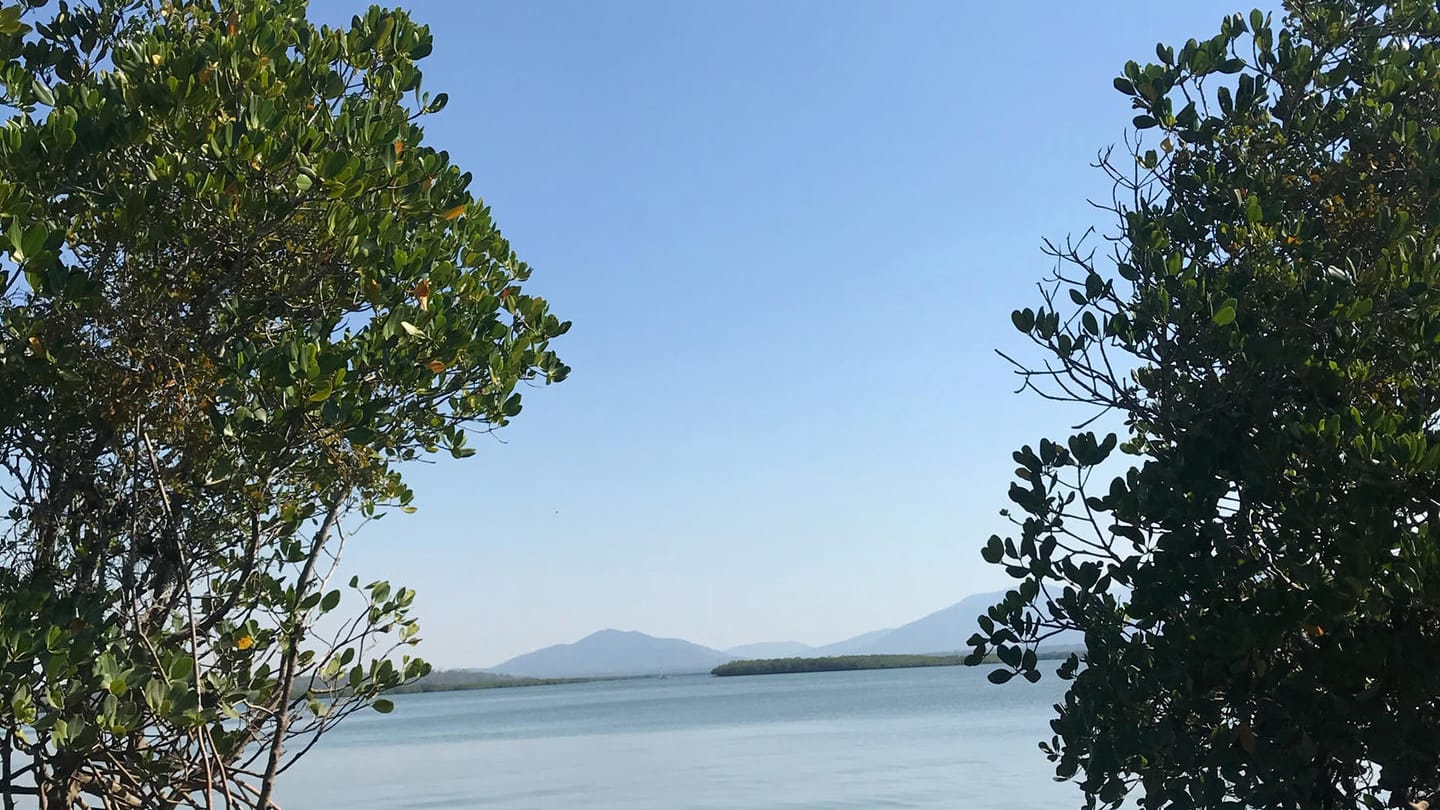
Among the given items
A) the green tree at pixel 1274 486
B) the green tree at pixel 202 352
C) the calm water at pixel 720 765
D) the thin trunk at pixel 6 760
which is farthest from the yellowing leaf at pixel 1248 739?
the calm water at pixel 720 765

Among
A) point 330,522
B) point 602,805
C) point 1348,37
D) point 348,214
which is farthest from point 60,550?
point 602,805

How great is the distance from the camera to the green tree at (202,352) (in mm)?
3885

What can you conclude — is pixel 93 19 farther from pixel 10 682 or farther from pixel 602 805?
pixel 602 805

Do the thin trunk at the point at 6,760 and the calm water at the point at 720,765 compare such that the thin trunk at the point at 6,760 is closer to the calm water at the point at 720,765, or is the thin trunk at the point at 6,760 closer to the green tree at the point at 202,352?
the green tree at the point at 202,352

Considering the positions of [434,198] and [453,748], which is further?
[453,748]

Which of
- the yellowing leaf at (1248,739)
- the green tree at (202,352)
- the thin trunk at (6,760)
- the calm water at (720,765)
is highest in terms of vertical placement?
the green tree at (202,352)

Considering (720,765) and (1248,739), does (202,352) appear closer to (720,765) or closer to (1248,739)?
(1248,739)

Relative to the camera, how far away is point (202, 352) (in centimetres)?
439

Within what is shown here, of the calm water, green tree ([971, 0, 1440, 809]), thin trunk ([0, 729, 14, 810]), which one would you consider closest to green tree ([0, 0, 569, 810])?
thin trunk ([0, 729, 14, 810])

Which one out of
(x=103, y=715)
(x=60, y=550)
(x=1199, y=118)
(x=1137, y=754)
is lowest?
(x=1137, y=754)

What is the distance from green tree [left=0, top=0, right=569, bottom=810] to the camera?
12.7ft

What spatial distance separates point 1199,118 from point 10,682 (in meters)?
5.00

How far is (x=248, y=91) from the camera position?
409 cm

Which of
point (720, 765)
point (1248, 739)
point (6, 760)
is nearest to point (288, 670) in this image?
point (6, 760)
